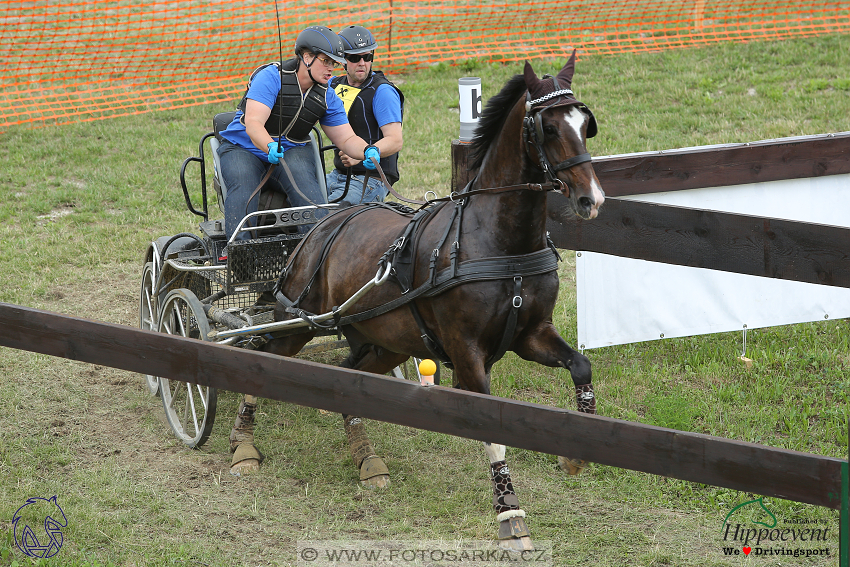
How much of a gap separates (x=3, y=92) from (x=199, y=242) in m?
8.26

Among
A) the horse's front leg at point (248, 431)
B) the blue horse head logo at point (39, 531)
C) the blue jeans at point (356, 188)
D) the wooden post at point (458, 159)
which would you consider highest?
the wooden post at point (458, 159)

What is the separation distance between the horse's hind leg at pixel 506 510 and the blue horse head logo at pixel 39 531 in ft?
6.69

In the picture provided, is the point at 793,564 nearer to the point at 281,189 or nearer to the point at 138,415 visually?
the point at 281,189

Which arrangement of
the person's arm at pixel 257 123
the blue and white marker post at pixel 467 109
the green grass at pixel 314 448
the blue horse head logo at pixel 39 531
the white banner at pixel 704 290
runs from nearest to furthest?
1. the blue horse head logo at pixel 39 531
2. the green grass at pixel 314 448
3. the person's arm at pixel 257 123
4. the blue and white marker post at pixel 467 109
5. the white banner at pixel 704 290

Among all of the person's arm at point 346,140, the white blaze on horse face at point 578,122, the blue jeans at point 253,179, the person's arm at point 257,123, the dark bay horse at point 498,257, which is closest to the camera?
the white blaze on horse face at point 578,122

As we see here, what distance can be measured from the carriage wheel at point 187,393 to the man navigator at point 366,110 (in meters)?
1.25

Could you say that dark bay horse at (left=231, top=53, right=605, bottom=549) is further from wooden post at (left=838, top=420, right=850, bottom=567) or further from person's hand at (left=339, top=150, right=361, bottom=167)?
wooden post at (left=838, top=420, right=850, bottom=567)

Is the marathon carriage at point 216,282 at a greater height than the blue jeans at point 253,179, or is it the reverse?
the blue jeans at point 253,179

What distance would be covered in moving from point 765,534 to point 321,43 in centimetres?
346

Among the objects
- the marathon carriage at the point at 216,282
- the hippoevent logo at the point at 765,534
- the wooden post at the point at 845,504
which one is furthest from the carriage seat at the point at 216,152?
the wooden post at the point at 845,504

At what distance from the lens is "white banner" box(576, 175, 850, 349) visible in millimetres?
5750

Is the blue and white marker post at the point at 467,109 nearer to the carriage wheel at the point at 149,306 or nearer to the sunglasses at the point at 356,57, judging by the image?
the sunglasses at the point at 356,57

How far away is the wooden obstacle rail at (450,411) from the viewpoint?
8.30 feet

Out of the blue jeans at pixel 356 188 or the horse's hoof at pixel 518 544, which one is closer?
the horse's hoof at pixel 518 544
